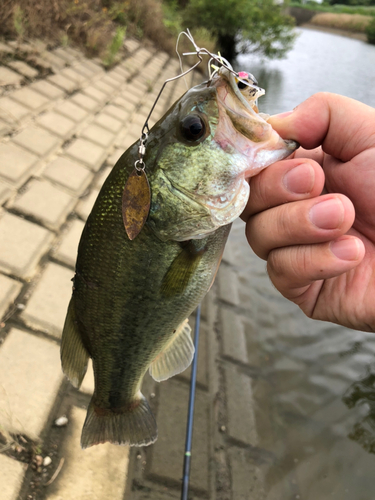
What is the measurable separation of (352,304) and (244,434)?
1.62m

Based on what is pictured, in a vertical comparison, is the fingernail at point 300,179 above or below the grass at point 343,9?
A: above

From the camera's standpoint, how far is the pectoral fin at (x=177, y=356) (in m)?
1.75

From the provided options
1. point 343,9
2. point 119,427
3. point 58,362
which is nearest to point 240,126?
point 119,427

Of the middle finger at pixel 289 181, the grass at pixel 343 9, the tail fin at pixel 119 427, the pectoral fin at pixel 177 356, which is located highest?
the middle finger at pixel 289 181

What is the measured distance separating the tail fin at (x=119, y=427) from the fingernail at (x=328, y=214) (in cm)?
123

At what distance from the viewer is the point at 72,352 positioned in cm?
156

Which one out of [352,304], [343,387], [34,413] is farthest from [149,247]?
[343,387]

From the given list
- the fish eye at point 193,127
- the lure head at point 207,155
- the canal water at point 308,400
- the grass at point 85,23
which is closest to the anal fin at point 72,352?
the lure head at point 207,155

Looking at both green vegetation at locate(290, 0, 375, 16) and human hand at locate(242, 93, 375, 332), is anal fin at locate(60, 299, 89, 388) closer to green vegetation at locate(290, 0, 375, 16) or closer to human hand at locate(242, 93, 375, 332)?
human hand at locate(242, 93, 375, 332)

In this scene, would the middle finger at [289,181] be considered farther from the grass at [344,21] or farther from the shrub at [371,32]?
the grass at [344,21]

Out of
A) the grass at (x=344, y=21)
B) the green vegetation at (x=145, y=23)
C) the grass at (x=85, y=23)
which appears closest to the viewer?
the grass at (x=85, y=23)

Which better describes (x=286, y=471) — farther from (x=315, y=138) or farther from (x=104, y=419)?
(x=315, y=138)

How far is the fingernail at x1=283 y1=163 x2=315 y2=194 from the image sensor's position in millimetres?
1301

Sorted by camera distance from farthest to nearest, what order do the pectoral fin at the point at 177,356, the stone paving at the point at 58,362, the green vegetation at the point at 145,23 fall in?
1. the green vegetation at the point at 145,23
2. the stone paving at the point at 58,362
3. the pectoral fin at the point at 177,356
